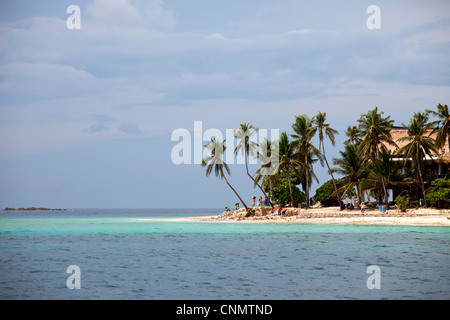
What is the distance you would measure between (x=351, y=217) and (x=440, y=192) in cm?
830

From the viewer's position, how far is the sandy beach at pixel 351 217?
131 ft

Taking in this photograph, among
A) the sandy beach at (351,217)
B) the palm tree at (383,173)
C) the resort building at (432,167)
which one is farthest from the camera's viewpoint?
the resort building at (432,167)

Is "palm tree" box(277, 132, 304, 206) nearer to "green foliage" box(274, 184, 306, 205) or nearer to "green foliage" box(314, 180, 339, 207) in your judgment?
"green foliage" box(314, 180, 339, 207)

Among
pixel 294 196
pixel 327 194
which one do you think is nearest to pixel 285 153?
pixel 327 194

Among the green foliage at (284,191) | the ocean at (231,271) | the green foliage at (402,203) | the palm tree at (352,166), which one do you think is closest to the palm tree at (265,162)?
the green foliage at (284,191)

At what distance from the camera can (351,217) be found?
45844mm

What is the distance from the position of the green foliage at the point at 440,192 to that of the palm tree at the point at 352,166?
280 inches

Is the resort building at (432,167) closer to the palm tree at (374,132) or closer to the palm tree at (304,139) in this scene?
the palm tree at (374,132)

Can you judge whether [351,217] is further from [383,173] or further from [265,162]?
[265,162]

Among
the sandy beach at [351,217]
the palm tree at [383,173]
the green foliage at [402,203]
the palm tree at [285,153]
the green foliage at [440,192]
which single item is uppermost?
the palm tree at [285,153]

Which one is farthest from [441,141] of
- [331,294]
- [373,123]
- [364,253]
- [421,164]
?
[331,294]
